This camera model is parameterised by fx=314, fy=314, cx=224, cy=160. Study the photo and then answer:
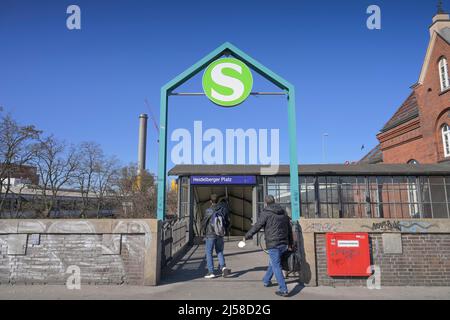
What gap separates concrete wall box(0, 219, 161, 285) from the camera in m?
6.35

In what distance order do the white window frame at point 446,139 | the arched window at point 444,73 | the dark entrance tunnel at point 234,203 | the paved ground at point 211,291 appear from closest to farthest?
the paved ground at point 211,291 < the dark entrance tunnel at point 234,203 < the white window frame at point 446,139 < the arched window at point 444,73

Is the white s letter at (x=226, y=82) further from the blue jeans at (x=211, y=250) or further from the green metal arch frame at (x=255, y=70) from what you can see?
the blue jeans at (x=211, y=250)

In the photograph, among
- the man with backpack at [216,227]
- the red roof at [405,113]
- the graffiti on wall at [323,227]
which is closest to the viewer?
the graffiti on wall at [323,227]

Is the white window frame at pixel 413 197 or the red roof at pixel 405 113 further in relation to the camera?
the red roof at pixel 405 113


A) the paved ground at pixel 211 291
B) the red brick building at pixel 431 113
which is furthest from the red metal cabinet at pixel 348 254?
the red brick building at pixel 431 113

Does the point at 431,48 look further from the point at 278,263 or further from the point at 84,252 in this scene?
the point at 84,252

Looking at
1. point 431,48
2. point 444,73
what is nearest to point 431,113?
point 444,73

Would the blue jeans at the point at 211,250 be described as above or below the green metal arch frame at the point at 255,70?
below

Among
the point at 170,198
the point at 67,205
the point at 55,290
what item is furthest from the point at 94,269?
the point at 67,205

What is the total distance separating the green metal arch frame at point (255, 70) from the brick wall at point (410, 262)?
4.93ft

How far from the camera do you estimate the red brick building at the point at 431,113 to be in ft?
76.0

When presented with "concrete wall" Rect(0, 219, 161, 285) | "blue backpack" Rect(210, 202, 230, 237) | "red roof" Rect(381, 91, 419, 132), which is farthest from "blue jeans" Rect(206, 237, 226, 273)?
"red roof" Rect(381, 91, 419, 132)

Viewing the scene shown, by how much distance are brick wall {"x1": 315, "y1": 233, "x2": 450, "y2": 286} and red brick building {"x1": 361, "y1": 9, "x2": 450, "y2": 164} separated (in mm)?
19507

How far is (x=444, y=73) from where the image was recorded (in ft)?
77.2
